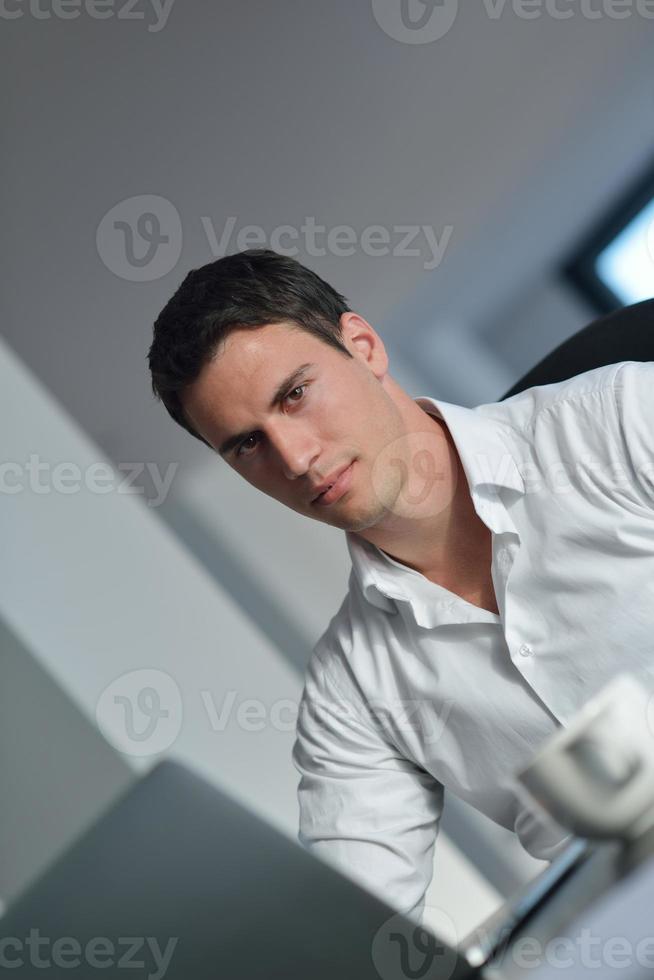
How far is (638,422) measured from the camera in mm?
913

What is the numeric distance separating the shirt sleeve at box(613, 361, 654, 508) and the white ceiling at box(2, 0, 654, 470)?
97 centimetres

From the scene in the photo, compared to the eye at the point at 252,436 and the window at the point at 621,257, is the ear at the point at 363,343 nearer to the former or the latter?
the eye at the point at 252,436

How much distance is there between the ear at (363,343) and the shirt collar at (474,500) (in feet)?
0.30

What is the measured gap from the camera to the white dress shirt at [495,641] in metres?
0.92

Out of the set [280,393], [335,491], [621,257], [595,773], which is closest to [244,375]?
[280,393]

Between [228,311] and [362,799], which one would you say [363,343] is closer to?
[228,311]

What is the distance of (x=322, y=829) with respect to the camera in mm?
1049

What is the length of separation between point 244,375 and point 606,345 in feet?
1.36

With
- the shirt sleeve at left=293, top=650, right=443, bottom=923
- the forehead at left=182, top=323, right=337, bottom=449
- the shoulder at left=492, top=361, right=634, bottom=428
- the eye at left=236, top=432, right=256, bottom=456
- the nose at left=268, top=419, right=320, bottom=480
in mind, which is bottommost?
the shirt sleeve at left=293, top=650, right=443, bottom=923

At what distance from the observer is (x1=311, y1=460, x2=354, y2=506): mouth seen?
1028 millimetres

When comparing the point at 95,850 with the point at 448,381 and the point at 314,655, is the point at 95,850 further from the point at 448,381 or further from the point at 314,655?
the point at 448,381

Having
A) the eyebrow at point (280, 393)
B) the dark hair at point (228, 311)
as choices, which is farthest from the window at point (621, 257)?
the eyebrow at point (280, 393)

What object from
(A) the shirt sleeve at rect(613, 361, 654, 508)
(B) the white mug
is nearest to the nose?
(A) the shirt sleeve at rect(613, 361, 654, 508)

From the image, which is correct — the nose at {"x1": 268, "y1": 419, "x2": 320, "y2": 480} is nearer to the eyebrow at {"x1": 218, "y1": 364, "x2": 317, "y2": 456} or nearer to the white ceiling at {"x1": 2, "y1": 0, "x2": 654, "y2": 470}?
the eyebrow at {"x1": 218, "y1": 364, "x2": 317, "y2": 456}
